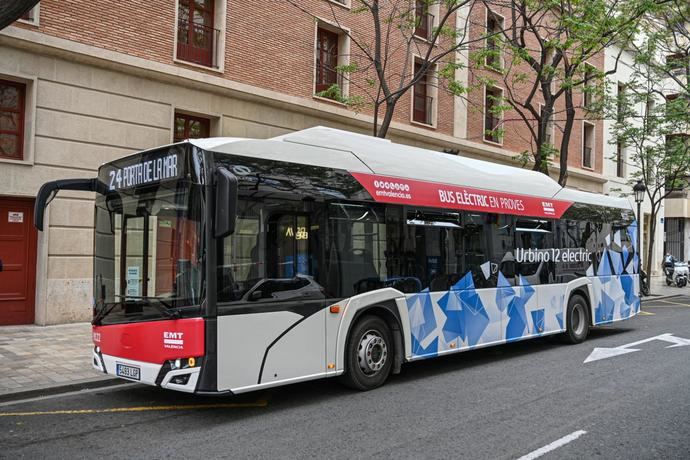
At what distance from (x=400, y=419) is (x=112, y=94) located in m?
10.3

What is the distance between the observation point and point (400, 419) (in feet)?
20.8

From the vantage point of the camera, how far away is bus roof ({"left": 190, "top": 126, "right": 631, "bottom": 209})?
22.0ft

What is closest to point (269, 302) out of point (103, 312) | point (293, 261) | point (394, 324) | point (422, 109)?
point (293, 261)

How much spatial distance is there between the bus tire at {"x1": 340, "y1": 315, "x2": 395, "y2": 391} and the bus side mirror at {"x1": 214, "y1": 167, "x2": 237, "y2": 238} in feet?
8.29

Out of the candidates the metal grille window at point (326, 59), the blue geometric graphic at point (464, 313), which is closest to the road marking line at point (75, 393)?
the blue geometric graphic at point (464, 313)

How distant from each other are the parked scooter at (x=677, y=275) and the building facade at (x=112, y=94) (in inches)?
751

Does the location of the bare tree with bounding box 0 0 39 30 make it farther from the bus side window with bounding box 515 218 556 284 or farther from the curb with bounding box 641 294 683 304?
the curb with bounding box 641 294 683 304

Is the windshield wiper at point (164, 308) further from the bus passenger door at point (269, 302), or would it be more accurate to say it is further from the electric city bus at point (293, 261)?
the bus passenger door at point (269, 302)

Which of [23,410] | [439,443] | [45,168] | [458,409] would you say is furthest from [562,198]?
[45,168]

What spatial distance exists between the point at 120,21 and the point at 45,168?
3677mm

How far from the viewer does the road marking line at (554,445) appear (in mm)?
5113

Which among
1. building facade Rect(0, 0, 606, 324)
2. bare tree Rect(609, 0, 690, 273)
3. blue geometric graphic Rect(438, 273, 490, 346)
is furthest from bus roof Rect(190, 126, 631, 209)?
bare tree Rect(609, 0, 690, 273)

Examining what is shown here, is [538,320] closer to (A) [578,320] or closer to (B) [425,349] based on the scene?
(A) [578,320]

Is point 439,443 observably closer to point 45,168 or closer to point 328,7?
point 45,168
